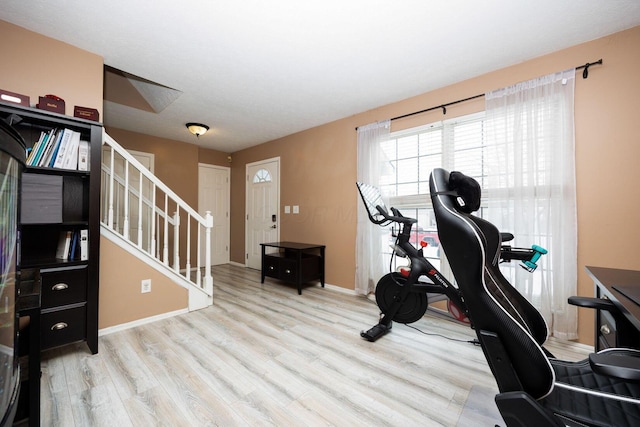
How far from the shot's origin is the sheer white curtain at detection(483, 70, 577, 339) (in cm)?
209

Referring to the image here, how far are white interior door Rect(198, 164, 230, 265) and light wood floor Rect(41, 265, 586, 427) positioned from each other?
285cm

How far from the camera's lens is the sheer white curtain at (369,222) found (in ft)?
10.5

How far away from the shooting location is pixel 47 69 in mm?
2031

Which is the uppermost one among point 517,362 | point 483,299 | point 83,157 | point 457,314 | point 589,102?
point 589,102

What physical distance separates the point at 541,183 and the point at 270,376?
8.86ft

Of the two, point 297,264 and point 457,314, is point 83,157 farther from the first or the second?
point 457,314

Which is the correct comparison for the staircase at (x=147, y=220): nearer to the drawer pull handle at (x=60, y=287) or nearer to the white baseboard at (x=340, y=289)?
the drawer pull handle at (x=60, y=287)

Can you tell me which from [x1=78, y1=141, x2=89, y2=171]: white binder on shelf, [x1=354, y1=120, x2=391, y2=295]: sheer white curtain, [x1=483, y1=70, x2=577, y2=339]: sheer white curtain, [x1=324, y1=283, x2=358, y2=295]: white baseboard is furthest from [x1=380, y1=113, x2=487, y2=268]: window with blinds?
[x1=78, y1=141, x2=89, y2=171]: white binder on shelf

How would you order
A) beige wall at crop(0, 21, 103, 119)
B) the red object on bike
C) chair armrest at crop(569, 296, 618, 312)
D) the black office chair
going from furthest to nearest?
the red object on bike, beige wall at crop(0, 21, 103, 119), chair armrest at crop(569, 296, 618, 312), the black office chair

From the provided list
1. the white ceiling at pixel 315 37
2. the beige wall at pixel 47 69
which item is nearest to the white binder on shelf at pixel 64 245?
the beige wall at pixel 47 69

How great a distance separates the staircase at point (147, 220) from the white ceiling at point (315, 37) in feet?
2.82

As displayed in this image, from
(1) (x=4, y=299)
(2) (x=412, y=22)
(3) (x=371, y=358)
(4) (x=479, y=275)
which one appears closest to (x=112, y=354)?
(1) (x=4, y=299)

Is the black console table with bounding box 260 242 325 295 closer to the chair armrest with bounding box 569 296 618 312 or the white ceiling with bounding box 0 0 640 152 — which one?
the white ceiling with bounding box 0 0 640 152

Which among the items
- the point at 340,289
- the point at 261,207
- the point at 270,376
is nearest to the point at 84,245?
the point at 270,376
